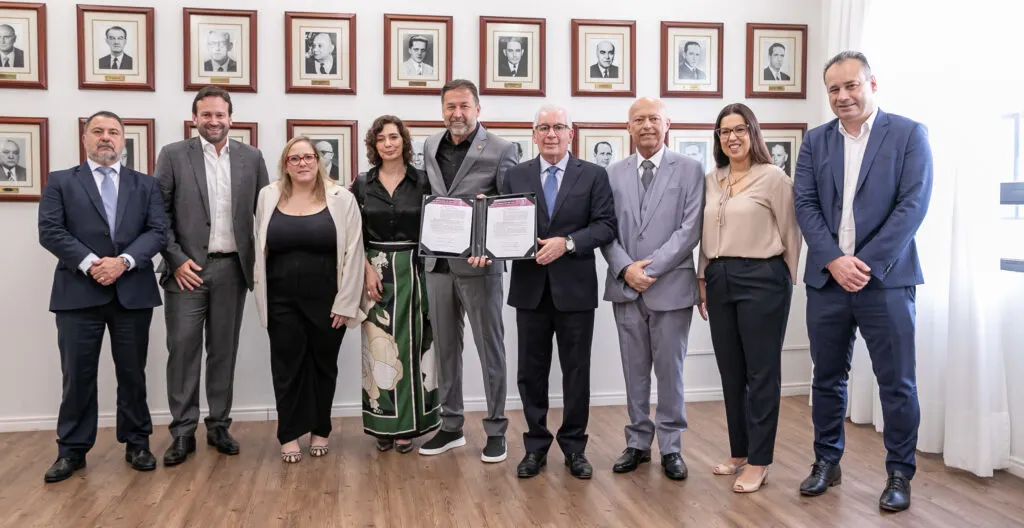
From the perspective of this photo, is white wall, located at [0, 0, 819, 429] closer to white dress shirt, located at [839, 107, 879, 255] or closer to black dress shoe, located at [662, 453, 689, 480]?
black dress shoe, located at [662, 453, 689, 480]

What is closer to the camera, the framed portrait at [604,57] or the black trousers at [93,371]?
the black trousers at [93,371]

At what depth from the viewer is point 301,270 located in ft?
12.8

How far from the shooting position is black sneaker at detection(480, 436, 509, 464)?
3.97 m

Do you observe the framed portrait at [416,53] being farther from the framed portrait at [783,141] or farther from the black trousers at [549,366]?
the framed portrait at [783,141]

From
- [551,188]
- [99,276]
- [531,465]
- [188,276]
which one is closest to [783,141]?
[551,188]

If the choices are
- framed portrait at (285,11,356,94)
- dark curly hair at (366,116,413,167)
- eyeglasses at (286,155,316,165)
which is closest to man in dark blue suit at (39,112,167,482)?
eyeglasses at (286,155,316,165)

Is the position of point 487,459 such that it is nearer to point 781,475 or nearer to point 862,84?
point 781,475

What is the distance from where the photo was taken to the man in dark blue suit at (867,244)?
329 cm

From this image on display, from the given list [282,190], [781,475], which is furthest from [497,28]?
[781,475]

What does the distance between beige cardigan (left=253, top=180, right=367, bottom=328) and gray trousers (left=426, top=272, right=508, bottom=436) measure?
1.30 ft

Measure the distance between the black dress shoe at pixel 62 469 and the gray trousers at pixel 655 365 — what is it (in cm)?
260

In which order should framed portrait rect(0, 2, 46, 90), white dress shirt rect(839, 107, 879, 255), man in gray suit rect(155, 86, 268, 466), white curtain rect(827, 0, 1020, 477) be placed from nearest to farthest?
white dress shirt rect(839, 107, 879, 255) < white curtain rect(827, 0, 1020, 477) < man in gray suit rect(155, 86, 268, 466) < framed portrait rect(0, 2, 46, 90)

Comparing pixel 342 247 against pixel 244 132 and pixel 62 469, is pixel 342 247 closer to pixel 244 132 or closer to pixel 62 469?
pixel 244 132

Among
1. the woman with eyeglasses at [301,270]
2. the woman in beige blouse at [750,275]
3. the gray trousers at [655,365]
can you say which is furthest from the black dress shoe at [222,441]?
the woman in beige blouse at [750,275]
